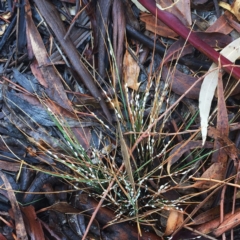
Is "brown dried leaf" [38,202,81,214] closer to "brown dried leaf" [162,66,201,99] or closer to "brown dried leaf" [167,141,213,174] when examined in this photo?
"brown dried leaf" [167,141,213,174]

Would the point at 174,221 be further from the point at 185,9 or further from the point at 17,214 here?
the point at 185,9

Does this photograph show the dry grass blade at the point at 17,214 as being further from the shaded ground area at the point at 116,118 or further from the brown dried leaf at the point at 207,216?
the brown dried leaf at the point at 207,216

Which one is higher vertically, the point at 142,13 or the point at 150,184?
the point at 142,13

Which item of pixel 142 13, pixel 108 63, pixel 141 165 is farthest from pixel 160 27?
pixel 141 165

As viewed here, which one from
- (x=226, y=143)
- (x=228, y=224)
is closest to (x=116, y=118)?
(x=226, y=143)

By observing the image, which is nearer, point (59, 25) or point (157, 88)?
point (157, 88)

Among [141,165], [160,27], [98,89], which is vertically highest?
[160,27]

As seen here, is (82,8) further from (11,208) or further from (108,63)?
(11,208)
